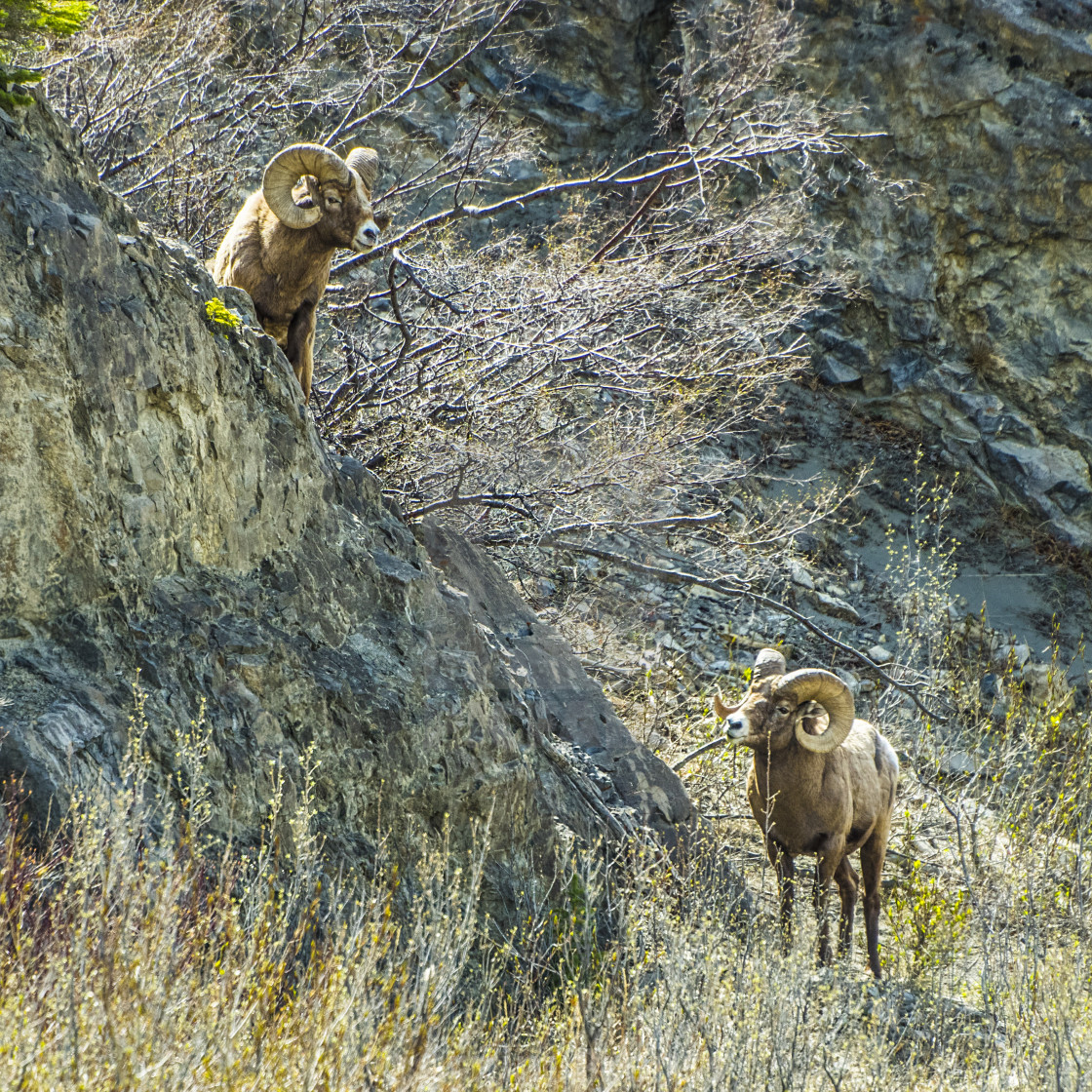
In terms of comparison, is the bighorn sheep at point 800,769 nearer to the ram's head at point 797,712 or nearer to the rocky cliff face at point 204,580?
the ram's head at point 797,712

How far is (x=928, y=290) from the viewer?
1355 centimetres

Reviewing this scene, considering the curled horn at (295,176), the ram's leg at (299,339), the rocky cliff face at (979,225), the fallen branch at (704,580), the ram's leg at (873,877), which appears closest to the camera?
the curled horn at (295,176)

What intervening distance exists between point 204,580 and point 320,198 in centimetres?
219

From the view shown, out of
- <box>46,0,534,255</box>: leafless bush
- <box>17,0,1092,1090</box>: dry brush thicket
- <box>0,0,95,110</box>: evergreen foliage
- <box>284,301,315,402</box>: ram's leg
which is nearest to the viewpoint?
<box>17,0,1092,1090</box>: dry brush thicket

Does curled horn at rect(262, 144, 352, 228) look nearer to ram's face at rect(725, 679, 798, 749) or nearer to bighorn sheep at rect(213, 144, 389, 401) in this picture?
bighorn sheep at rect(213, 144, 389, 401)

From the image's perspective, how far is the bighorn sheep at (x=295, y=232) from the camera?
5410 mm

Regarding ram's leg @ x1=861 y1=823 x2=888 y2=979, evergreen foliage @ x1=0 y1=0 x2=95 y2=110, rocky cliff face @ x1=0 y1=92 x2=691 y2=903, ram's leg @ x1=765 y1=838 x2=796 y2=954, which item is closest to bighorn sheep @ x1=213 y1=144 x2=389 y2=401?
rocky cliff face @ x1=0 y1=92 x2=691 y2=903

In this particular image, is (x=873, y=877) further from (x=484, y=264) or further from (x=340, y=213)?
(x=484, y=264)

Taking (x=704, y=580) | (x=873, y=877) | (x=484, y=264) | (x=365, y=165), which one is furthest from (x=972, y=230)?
(x=365, y=165)

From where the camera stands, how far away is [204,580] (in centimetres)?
424

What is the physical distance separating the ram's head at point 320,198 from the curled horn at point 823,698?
10.7 ft

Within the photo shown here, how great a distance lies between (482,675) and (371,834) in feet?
3.05

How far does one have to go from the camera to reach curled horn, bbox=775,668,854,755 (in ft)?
20.5

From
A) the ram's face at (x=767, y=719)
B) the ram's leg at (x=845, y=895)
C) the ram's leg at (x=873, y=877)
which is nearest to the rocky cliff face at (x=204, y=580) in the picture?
the ram's face at (x=767, y=719)
